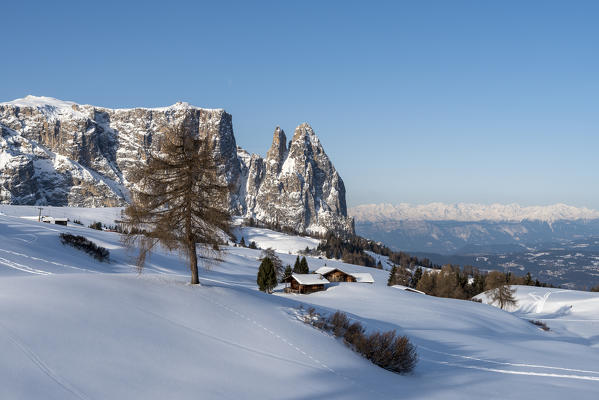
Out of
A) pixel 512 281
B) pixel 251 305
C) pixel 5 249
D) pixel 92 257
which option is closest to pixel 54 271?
pixel 5 249

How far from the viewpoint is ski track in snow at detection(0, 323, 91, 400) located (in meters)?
7.63

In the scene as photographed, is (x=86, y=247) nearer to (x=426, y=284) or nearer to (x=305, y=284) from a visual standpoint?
(x=305, y=284)

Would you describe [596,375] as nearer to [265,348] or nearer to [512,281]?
[265,348]

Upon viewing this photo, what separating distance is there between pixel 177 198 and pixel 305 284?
125 feet

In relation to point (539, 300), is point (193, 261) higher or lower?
higher

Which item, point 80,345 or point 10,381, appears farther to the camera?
point 80,345

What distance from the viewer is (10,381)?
286 inches

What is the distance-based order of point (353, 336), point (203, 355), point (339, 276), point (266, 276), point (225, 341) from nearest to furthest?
point (203, 355), point (225, 341), point (353, 336), point (266, 276), point (339, 276)

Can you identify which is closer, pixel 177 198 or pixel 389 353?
pixel 389 353

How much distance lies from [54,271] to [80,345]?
2857cm

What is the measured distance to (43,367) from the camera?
26.8 ft

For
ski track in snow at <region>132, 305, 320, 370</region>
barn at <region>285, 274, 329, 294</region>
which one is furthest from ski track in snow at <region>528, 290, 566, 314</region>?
ski track in snow at <region>132, 305, 320, 370</region>

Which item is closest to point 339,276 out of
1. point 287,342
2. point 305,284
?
point 305,284

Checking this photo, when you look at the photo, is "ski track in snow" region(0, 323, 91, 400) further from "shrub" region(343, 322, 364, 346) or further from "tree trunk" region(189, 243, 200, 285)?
"shrub" region(343, 322, 364, 346)
